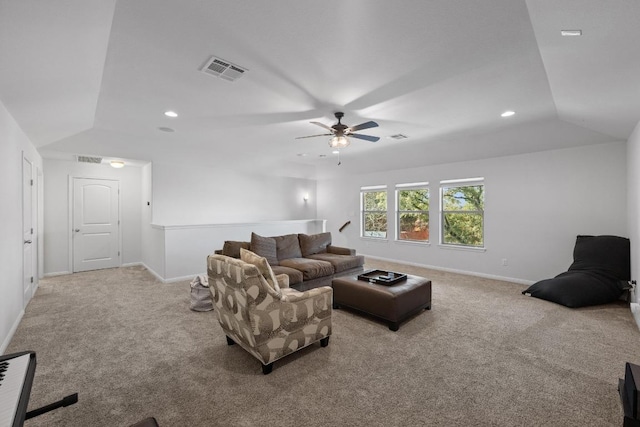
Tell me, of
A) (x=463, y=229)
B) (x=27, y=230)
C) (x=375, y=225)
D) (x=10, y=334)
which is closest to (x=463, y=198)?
(x=463, y=229)

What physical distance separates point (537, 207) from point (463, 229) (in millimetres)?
1377

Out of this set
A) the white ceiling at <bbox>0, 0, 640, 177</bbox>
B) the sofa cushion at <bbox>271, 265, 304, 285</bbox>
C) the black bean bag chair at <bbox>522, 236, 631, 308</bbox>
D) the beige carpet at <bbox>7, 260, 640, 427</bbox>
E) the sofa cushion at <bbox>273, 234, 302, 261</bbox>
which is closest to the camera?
the white ceiling at <bbox>0, 0, 640, 177</bbox>

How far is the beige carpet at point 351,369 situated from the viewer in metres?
1.89

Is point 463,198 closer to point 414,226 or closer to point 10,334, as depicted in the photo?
point 414,226

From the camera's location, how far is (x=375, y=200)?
758 cm

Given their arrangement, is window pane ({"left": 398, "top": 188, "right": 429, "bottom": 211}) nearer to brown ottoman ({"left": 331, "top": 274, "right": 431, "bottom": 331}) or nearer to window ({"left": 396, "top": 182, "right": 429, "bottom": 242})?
window ({"left": 396, "top": 182, "right": 429, "bottom": 242})

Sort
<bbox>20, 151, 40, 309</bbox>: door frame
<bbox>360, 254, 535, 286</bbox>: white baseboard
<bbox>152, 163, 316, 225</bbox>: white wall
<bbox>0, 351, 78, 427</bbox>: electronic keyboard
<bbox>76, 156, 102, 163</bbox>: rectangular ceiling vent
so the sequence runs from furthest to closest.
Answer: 1. <bbox>152, 163, 316, 225</bbox>: white wall
2. <bbox>76, 156, 102, 163</bbox>: rectangular ceiling vent
3. <bbox>360, 254, 535, 286</bbox>: white baseboard
4. <bbox>20, 151, 40, 309</bbox>: door frame
5. <bbox>0, 351, 78, 427</bbox>: electronic keyboard

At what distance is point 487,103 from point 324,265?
3112 millimetres

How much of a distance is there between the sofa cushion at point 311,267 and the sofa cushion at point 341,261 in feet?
0.48

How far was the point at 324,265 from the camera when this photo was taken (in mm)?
4547

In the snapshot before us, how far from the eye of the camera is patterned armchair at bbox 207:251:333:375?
2250mm

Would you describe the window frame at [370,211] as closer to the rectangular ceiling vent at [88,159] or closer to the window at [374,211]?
the window at [374,211]

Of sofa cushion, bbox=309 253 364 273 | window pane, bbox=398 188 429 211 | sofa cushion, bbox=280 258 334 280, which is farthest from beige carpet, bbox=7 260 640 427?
window pane, bbox=398 188 429 211

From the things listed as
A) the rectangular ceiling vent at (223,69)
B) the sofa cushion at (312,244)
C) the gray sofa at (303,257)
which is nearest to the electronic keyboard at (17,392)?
the rectangular ceiling vent at (223,69)
